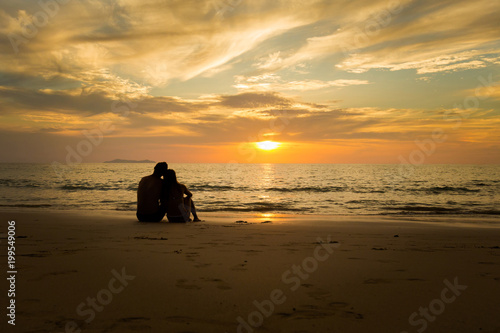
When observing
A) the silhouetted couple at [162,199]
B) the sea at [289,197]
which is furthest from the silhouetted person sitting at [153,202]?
the sea at [289,197]

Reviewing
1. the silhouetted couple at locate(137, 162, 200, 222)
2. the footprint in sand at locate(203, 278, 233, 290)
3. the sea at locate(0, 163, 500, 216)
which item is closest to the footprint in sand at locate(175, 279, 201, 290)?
the footprint in sand at locate(203, 278, 233, 290)

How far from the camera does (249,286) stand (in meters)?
4.04

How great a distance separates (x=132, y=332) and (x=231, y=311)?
3.14 ft

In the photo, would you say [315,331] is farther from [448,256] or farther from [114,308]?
[448,256]

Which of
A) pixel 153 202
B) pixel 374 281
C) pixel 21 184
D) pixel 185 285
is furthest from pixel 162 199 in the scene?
pixel 21 184

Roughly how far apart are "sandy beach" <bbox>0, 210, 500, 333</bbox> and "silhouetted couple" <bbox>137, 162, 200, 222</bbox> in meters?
3.62

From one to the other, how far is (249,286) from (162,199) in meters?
7.35

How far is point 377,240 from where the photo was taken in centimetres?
774

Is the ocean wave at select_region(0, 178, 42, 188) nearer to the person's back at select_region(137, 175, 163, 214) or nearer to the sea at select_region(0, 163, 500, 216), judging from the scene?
the sea at select_region(0, 163, 500, 216)

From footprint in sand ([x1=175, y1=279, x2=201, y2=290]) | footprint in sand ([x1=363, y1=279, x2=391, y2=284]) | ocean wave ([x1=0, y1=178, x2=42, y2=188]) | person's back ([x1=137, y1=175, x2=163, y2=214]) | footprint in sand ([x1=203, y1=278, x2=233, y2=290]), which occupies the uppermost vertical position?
person's back ([x1=137, y1=175, x2=163, y2=214])

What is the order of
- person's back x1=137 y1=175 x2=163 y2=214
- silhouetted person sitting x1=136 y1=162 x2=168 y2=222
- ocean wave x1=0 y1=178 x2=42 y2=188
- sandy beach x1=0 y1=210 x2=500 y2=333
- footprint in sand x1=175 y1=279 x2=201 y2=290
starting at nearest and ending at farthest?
sandy beach x1=0 y1=210 x2=500 y2=333, footprint in sand x1=175 y1=279 x2=201 y2=290, person's back x1=137 y1=175 x2=163 y2=214, silhouetted person sitting x1=136 y1=162 x2=168 y2=222, ocean wave x1=0 y1=178 x2=42 y2=188

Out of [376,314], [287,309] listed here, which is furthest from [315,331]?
[376,314]

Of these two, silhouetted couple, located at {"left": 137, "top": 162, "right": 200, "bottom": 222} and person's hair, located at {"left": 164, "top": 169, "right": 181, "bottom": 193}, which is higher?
person's hair, located at {"left": 164, "top": 169, "right": 181, "bottom": 193}

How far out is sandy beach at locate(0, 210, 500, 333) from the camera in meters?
3.05
